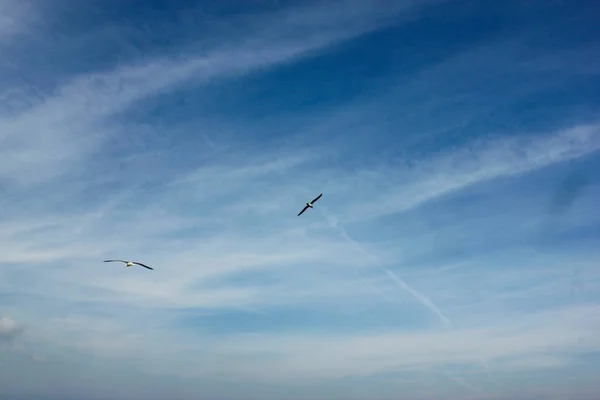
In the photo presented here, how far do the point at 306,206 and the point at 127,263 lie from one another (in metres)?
68.7

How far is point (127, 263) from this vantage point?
17662 cm

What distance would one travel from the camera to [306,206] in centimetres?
17338

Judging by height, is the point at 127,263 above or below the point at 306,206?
below
